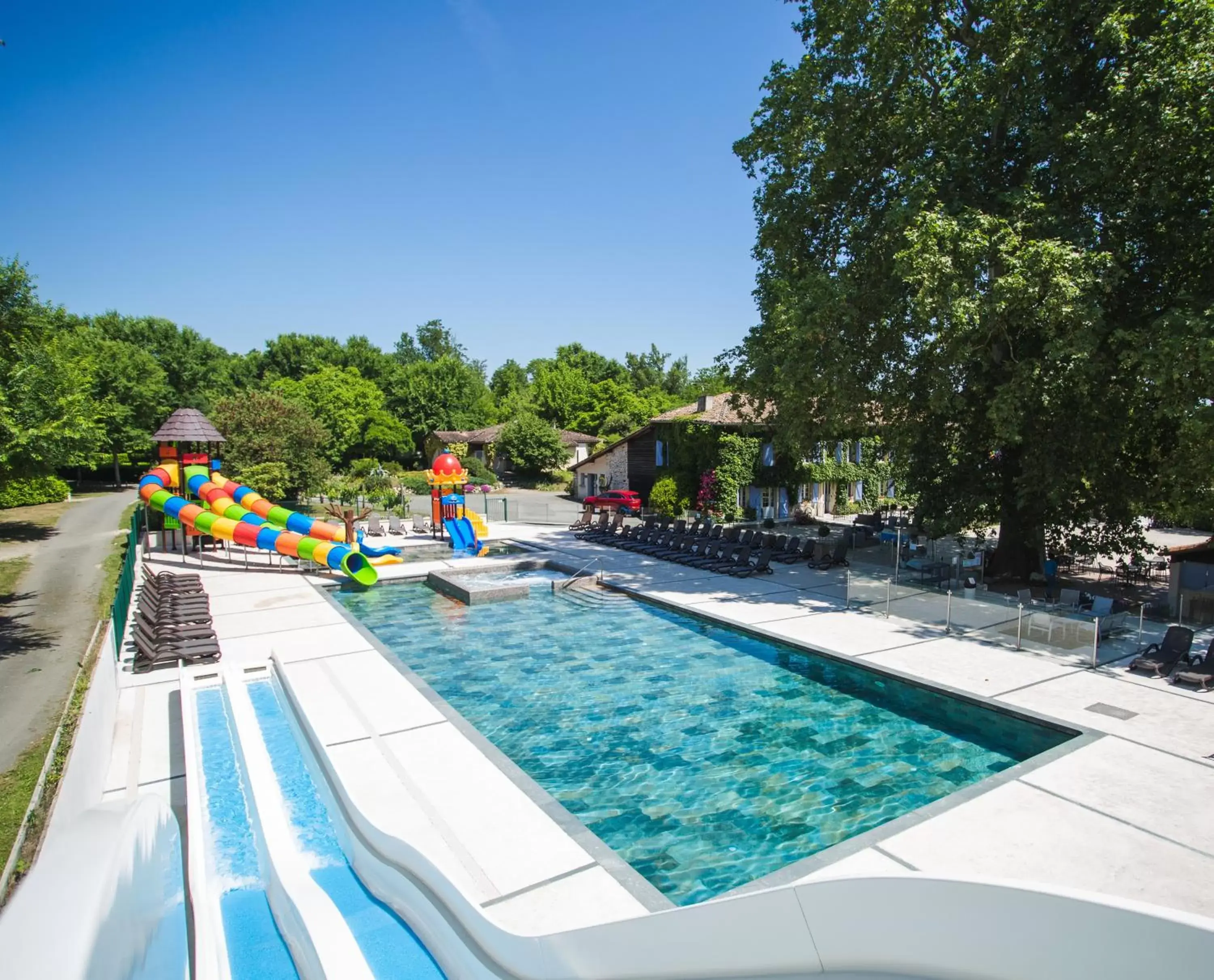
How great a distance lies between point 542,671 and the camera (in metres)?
12.1

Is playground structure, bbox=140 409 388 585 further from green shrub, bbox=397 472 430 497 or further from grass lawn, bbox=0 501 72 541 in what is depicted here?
green shrub, bbox=397 472 430 497

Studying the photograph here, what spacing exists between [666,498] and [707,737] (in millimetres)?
22014

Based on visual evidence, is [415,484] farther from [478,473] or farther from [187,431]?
[187,431]

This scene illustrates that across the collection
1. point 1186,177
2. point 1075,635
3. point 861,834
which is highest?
point 1186,177

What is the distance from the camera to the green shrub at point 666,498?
31.0 metres

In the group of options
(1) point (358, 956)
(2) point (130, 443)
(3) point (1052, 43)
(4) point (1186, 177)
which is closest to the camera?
(1) point (358, 956)

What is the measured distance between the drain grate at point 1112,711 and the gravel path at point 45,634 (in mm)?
13441

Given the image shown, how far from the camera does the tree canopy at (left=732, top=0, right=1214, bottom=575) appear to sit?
12.3m

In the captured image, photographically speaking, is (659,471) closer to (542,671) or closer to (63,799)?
(542,671)

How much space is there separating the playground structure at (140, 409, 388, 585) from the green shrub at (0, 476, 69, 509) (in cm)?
1315

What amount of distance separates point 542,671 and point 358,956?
7.29 meters

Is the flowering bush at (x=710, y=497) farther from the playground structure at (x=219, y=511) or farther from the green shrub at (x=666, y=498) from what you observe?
the playground structure at (x=219, y=511)

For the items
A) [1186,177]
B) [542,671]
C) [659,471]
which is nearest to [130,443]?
[659,471]

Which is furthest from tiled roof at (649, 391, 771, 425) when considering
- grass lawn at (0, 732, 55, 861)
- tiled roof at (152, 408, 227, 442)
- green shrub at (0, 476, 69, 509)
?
green shrub at (0, 476, 69, 509)
